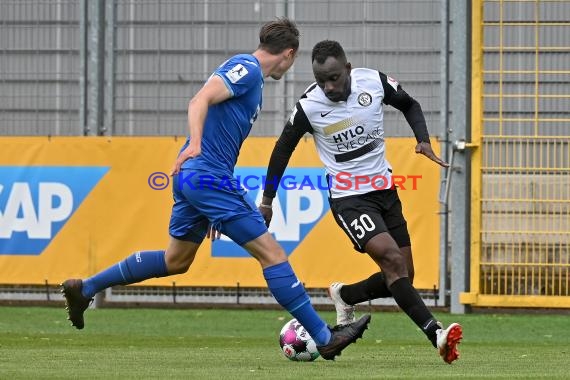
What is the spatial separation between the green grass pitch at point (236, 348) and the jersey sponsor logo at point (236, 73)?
1.66 metres

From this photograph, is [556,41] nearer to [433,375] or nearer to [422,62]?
[422,62]

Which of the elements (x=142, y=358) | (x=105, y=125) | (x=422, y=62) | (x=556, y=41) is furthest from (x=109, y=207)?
(x=142, y=358)

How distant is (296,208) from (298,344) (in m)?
5.95

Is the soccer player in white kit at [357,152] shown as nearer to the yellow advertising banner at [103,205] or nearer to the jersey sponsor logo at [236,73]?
the jersey sponsor logo at [236,73]

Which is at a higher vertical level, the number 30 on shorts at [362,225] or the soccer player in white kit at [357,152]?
the soccer player in white kit at [357,152]

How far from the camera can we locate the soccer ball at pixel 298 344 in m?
8.69

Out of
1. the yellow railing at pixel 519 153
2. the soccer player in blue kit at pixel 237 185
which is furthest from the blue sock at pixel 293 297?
the yellow railing at pixel 519 153

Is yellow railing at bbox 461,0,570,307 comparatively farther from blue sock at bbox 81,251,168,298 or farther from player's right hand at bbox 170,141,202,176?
player's right hand at bbox 170,141,202,176

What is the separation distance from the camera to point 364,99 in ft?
30.4

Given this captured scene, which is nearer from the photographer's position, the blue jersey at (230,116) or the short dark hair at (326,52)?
the blue jersey at (230,116)

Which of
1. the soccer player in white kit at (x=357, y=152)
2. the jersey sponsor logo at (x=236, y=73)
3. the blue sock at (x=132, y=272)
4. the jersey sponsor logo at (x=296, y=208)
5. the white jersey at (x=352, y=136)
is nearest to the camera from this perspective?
the jersey sponsor logo at (x=236, y=73)

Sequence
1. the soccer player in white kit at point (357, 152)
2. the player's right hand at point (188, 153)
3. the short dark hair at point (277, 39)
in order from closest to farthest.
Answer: the player's right hand at point (188, 153), the short dark hair at point (277, 39), the soccer player in white kit at point (357, 152)

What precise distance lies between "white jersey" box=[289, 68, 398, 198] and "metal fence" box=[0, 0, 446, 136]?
220 inches

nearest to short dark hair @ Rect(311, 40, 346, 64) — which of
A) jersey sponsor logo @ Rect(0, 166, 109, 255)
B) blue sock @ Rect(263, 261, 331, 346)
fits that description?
blue sock @ Rect(263, 261, 331, 346)
